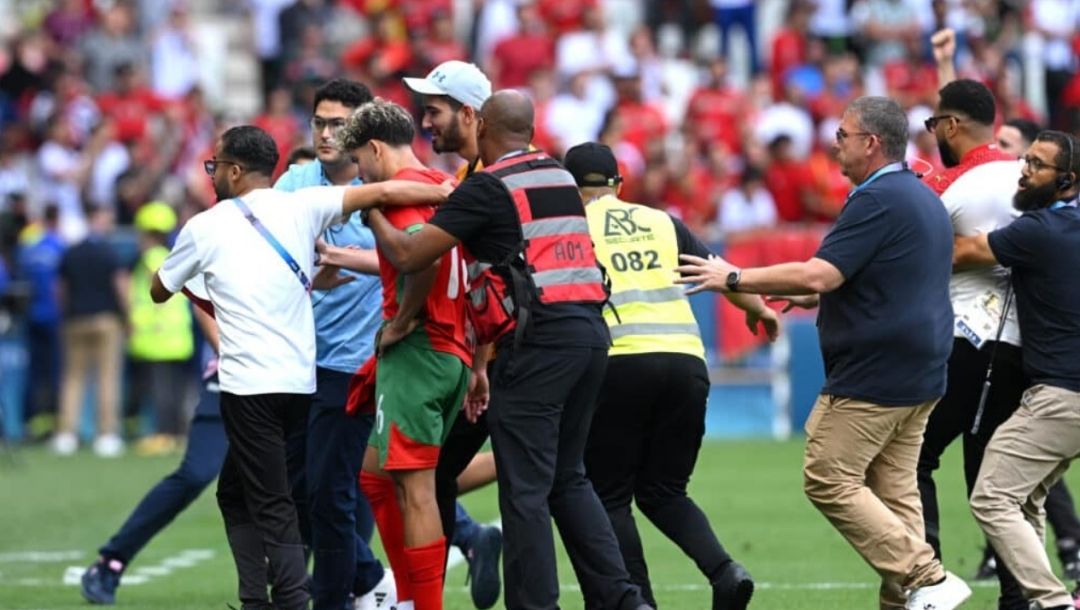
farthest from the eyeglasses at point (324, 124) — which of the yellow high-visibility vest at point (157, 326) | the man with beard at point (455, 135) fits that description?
the yellow high-visibility vest at point (157, 326)

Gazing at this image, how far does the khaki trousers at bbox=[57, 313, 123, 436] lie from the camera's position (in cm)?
2138

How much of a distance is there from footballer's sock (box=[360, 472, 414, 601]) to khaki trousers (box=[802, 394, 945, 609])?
5.90 ft

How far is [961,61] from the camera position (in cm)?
2438

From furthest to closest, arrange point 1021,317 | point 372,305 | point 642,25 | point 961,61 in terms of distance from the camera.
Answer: point 642,25
point 961,61
point 372,305
point 1021,317

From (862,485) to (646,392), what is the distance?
3.58 feet

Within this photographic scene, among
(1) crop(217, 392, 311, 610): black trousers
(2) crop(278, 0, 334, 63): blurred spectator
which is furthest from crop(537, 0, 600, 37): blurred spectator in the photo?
(1) crop(217, 392, 311, 610): black trousers

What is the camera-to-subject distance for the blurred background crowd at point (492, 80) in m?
21.6

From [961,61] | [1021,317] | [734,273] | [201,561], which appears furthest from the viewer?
[961,61]

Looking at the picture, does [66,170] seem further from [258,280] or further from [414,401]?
[414,401]

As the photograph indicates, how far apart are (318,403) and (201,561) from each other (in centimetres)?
355

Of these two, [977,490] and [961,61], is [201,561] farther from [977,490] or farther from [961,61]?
[961,61]

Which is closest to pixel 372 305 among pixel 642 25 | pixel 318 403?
pixel 318 403

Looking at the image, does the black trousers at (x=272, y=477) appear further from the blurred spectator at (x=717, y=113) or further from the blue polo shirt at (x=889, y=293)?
the blurred spectator at (x=717, y=113)

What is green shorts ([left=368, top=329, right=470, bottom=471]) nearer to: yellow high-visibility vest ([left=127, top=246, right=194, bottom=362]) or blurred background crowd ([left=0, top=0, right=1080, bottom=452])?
blurred background crowd ([left=0, top=0, right=1080, bottom=452])
